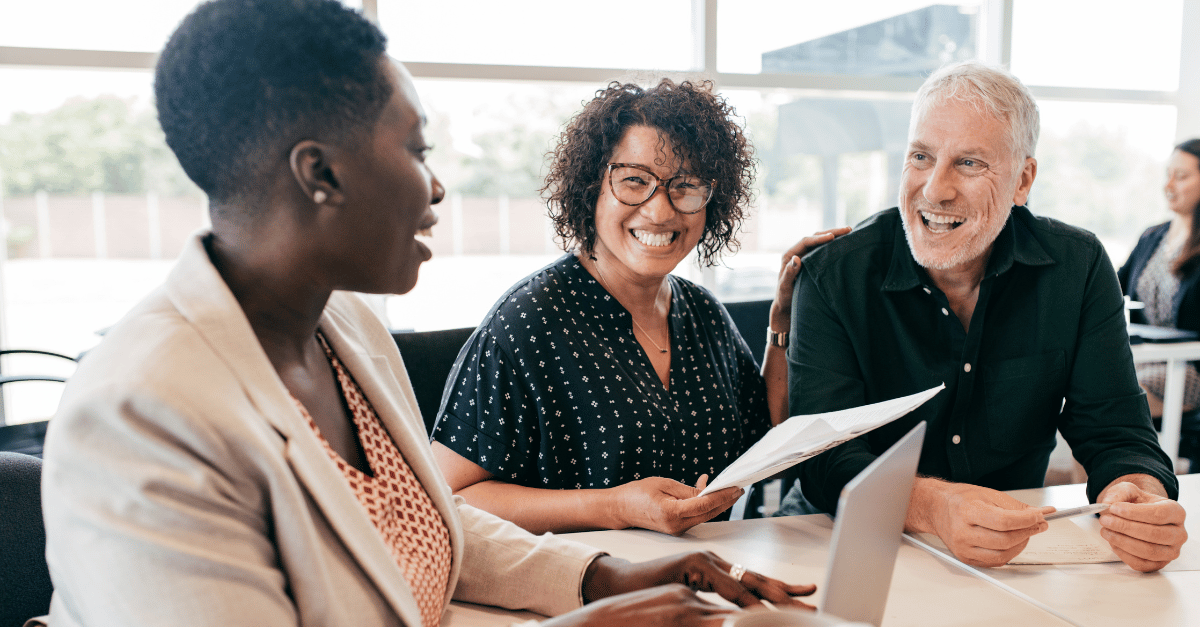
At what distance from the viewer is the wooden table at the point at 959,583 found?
1012 mm

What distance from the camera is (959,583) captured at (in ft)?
3.62

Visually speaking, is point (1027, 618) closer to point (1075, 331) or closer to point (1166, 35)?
point (1075, 331)

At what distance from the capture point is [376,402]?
1004 millimetres

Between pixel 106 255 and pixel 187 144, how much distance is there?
300 cm

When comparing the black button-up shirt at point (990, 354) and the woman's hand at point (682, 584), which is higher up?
the black button-up shirt at point (990, 354)

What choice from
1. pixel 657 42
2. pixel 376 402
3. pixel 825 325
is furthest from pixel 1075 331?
pixel 657 42

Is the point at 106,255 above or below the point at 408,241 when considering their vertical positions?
below

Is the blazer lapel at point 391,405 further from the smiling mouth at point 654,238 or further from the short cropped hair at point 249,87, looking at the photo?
the smiling mouth at point 654,238

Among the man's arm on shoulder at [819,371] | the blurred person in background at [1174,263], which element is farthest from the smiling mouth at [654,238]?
the blurred person in background at [1174,263]

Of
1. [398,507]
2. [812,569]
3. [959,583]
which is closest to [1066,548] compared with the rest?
[959,583]

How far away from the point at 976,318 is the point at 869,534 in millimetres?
1097

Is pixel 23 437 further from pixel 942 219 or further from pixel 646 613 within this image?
pixel 942 219

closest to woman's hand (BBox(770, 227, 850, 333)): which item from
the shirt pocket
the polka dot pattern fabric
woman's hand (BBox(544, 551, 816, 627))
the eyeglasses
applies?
the eyeglasses

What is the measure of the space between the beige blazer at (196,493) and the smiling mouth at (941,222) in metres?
1.35
